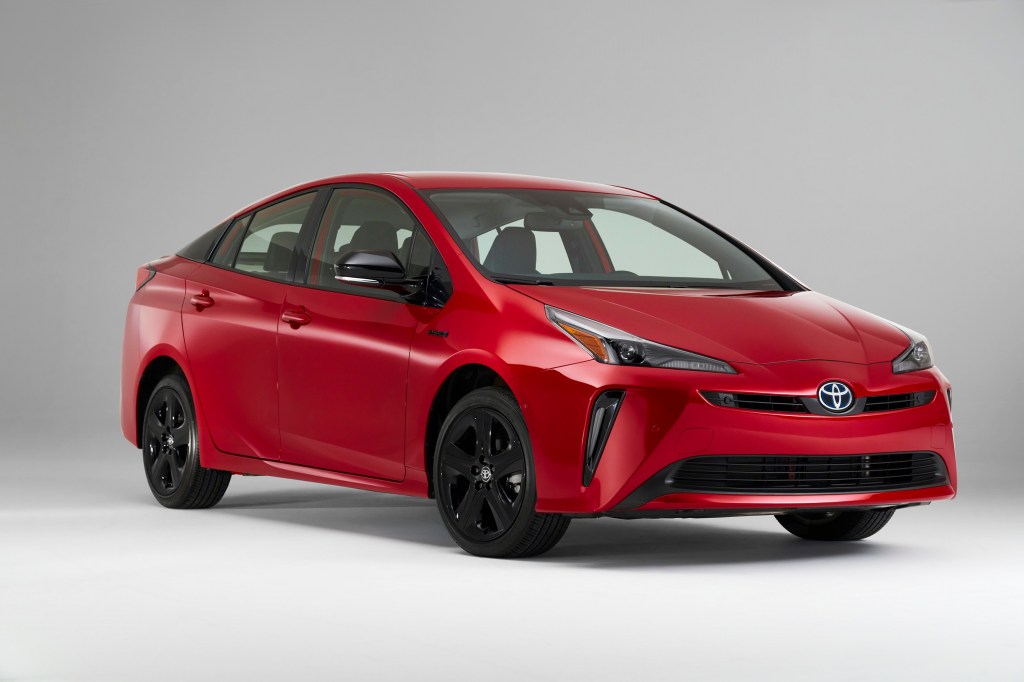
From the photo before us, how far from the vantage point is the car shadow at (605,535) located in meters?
6.62

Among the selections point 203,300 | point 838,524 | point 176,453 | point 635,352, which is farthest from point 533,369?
point 176,453

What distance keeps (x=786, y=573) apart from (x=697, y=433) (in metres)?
0.73

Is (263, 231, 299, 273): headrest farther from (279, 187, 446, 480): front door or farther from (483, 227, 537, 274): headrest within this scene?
(483, 227, 537, 274): headrest

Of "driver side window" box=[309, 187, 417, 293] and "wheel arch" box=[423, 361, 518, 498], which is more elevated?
"driver side window" box=[309, 187, 417, 293]

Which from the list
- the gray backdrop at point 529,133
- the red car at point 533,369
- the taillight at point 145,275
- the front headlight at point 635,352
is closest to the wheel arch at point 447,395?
the red car at point 533,369

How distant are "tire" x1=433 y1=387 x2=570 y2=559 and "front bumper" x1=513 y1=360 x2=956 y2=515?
94mm

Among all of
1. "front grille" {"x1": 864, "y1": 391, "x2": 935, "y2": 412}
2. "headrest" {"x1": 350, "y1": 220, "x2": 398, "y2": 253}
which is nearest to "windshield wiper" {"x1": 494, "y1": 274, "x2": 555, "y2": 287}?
"headrest" {"x1": 350, "y1": 220, "x2": 398, "y2": 253}

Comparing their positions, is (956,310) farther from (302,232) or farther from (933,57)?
(302,232)

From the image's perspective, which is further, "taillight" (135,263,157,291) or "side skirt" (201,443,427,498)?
"taillight" (135,263,157,291)

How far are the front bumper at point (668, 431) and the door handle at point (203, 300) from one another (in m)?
2.34

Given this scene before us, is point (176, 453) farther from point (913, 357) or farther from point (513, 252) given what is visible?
point (913, 357)

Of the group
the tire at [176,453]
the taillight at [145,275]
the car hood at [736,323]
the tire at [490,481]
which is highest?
the car hood at [736,323]

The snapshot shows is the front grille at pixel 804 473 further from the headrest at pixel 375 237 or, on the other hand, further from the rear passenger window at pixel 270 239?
the rear passenger window at pixel 270 239

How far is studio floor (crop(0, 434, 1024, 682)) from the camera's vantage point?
467 centimetres
